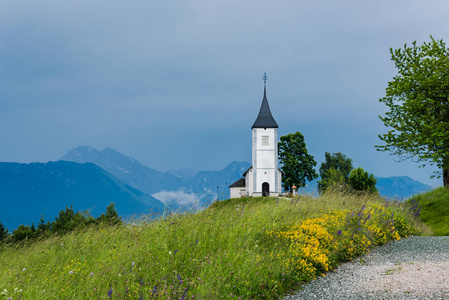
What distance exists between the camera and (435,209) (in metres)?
18.0

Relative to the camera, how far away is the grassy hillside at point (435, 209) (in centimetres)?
1543

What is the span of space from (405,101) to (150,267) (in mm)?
19673

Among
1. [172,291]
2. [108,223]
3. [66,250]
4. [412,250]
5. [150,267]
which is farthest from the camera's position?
[108,223]

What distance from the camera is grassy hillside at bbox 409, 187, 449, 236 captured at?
15.4 metres

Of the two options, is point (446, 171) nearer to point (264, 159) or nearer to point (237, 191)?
point (264, 159)

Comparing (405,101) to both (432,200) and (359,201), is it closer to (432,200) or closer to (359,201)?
(432,200)

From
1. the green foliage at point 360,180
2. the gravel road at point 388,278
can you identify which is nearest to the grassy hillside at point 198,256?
the gravel road at point 388,278

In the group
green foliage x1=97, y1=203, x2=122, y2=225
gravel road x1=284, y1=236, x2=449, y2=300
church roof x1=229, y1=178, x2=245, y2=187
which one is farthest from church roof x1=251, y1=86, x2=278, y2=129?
gravel road x1=284, y1=236, x2=449, y2=300

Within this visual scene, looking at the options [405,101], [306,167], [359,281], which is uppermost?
[405,101]

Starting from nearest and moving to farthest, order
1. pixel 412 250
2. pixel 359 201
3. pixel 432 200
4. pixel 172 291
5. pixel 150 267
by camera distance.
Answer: pixel 172 291
pixel 150 267
pixel 412 250
pixel 359 201
pixel 432 200

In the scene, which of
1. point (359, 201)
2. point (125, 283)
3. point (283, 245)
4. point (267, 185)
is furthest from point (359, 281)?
point (267, 185)

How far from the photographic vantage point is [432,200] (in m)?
19.0

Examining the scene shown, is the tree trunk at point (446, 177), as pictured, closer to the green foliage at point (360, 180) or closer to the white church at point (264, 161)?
the green foliage at point (360, 180)

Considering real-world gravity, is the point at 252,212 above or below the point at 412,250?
above
